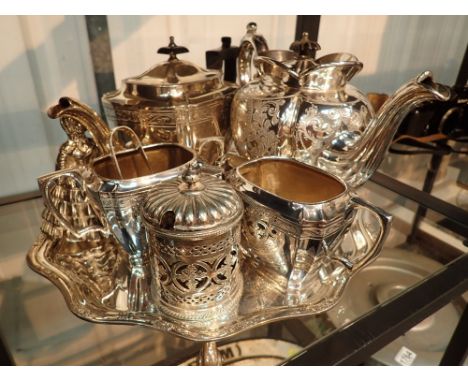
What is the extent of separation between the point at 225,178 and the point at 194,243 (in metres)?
0.14

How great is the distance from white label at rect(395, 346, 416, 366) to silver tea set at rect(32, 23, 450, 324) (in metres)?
0.26

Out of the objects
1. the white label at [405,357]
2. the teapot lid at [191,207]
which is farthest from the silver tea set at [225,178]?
the white label at [405,357]

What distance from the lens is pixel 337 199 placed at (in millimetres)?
368

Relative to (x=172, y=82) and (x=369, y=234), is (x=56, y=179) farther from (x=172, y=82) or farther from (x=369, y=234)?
(x=369, y=234)

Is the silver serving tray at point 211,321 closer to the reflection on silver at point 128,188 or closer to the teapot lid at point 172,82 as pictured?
the reflection on silver at point 128,188

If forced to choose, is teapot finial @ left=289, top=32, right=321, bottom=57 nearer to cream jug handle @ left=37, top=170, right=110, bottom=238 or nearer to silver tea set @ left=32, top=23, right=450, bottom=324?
silver tea set @ left=32, top=23, right=450, bottom=324

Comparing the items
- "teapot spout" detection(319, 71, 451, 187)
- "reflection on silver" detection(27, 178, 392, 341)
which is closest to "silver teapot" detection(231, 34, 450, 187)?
"teapot spout" detection(319, 71, 451, 187)

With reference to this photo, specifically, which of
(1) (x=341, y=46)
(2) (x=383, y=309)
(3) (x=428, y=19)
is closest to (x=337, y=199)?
(2) (x=383, y=309)

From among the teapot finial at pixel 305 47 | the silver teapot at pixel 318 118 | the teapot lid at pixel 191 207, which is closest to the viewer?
the teapot lid at pixel 191 207

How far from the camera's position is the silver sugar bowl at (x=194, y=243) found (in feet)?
1.07

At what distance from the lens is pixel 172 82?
51 centimetres

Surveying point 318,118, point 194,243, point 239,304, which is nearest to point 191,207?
→ point 194,243

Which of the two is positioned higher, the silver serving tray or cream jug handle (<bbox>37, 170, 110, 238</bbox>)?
cream jug handle (<bbox>37, 170, 110, 238</bbox>)

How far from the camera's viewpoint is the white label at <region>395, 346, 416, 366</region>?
62cm
